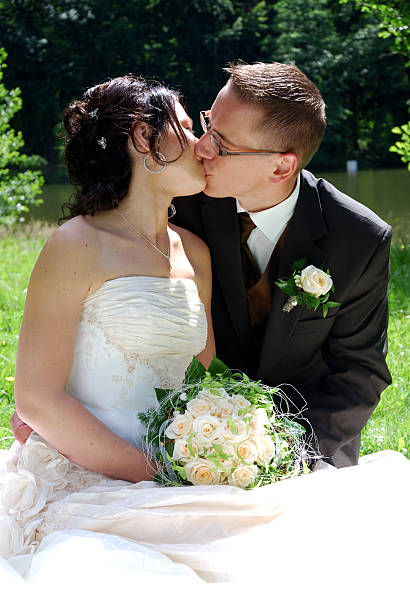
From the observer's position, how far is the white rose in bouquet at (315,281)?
3.09 m

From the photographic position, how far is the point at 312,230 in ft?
10.7

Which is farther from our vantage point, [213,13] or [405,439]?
[213,13]

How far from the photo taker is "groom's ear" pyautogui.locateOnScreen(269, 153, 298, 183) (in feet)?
10.4

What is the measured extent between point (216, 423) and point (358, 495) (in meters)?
0.59

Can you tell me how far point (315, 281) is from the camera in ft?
10.2

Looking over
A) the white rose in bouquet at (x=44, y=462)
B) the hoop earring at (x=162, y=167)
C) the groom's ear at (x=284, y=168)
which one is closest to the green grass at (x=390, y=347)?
the white rose in bouquet at (x=44, y=462)

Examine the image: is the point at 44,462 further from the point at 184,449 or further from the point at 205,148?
the point at 205,148

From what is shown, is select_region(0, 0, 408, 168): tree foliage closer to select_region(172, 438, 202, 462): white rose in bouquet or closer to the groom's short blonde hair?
the groom's short blonde hair

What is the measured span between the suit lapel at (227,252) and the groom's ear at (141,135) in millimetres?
641

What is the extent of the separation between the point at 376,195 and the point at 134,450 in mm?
20698

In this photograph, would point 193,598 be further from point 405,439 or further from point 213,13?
point 213,13

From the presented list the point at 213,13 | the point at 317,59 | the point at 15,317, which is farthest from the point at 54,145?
the point at 15,317

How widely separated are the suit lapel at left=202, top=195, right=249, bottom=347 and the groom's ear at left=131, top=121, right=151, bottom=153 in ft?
2.10

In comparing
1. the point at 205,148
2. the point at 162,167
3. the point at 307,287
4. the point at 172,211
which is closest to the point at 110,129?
the point at 162,167
